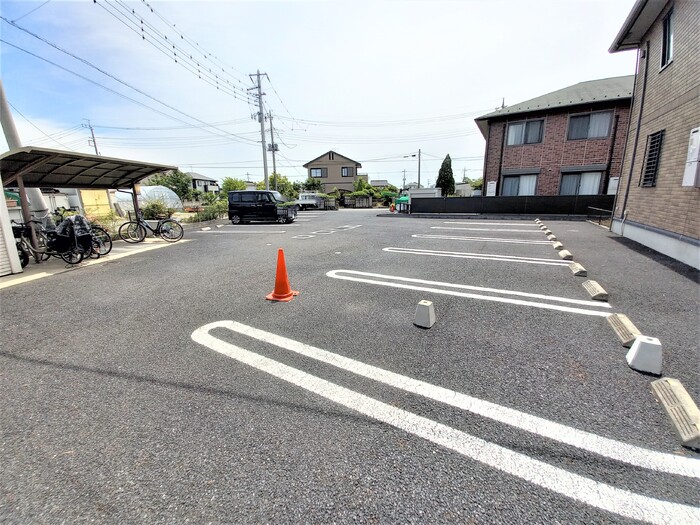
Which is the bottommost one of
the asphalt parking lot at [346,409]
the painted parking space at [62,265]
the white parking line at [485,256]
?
the asphalt parking lot at [346,409]

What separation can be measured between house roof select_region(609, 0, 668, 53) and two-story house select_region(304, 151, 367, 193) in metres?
35.7

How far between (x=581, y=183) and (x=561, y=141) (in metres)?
2.43

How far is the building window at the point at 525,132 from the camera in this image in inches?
634

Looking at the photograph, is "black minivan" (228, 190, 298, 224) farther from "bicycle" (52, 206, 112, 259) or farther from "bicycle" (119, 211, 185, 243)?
"bicycle" (52, 206, 112, 259)

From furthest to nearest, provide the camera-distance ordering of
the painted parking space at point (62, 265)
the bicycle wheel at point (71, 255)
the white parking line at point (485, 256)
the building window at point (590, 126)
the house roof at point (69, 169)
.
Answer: the building window at point (590, 126)
the bicycle wheel at point (71, 255)
the house roof at point (69, 169)
the white parking line at point (485, 256)
the painted parking space at point (62, 265)

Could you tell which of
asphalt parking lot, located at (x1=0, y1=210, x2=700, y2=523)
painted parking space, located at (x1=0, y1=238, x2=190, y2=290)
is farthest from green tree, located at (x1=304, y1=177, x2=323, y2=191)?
asphalt parking lot, located at (x1=0, y1=210, x2=700, y2=523)

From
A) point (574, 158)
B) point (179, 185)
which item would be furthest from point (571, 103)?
point (179, 185)

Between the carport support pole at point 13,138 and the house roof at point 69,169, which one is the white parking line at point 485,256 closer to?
the house roof at point 69,169

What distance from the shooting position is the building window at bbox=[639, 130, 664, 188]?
7.09 meters

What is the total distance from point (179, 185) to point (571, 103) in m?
42.5

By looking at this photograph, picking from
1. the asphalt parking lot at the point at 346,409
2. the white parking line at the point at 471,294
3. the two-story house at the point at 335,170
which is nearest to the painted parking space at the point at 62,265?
the asphalt parking lot at the point at 346,409

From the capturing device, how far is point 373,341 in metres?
2.93

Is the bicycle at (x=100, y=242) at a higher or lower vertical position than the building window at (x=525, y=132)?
lower

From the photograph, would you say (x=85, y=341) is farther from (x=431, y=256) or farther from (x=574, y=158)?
(x=574, y=158)
